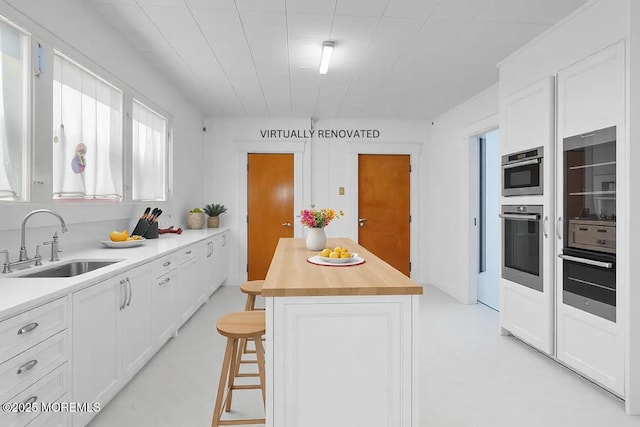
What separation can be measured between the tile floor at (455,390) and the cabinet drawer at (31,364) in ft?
2.30

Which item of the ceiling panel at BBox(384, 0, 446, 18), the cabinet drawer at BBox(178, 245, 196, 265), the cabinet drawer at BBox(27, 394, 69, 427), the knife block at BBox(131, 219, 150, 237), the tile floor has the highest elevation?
the ceiling panel at BBox(384, 0, 446, 18)

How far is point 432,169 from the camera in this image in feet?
19.4

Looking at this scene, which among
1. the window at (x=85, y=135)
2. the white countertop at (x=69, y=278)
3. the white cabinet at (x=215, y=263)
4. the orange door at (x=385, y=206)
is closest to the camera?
the white countertop at (x=69, y=278)

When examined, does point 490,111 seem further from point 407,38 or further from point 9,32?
point 9,32

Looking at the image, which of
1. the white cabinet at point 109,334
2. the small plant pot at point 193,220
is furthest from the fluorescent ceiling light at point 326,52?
the small plant pot at point 193,220

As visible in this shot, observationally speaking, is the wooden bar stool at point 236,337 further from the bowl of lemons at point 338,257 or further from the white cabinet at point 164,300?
the white cabinet at point 164,300

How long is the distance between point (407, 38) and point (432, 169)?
3.12m

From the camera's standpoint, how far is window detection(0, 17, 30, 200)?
196 centimetres

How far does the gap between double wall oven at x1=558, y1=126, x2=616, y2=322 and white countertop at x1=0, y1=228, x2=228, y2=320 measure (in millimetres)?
2958

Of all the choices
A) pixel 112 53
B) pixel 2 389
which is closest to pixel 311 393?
pixel 2 389

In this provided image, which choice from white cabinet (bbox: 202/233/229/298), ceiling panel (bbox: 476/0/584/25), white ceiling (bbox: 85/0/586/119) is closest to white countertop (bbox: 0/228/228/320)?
white cabinet (bbox: 202/233/229/298)

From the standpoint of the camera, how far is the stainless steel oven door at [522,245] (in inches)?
120

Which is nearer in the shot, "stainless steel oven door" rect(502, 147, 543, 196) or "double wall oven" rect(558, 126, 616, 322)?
"double wall oven" rect(558, 126, 616, 322)

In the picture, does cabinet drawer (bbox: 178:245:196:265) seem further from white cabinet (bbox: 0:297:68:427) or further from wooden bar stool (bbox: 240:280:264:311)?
white cabinet (bbox: 0:297:68:427)
